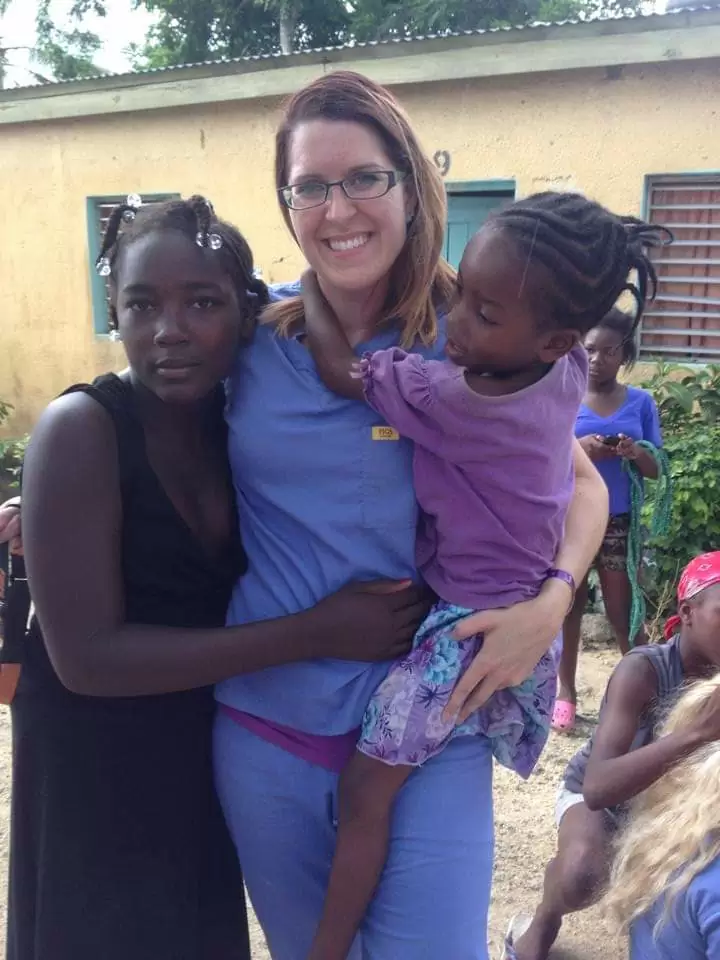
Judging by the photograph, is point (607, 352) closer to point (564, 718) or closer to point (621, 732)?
point (564, 718)

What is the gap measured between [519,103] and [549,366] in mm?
5168

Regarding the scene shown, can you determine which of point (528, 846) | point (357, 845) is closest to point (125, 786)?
point (357, 845)

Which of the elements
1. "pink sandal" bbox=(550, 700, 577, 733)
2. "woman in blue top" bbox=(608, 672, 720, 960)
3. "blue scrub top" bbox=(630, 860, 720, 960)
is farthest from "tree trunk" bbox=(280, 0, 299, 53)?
"blue scrub top" bbox=(630, 860, 720, 960)

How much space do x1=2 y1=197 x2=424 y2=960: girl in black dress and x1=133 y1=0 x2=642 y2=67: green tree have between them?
1465 cm

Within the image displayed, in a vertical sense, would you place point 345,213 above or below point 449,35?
below

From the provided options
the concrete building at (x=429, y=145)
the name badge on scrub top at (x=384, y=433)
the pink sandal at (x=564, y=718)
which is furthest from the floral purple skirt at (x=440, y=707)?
the concrete building at (x=429, y=145)

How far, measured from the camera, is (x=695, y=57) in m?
5.29

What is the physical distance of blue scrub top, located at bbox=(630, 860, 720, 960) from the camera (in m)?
1.75

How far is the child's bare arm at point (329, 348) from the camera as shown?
59.3 inches

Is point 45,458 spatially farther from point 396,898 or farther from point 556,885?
point 556,885

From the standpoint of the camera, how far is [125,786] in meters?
1.57

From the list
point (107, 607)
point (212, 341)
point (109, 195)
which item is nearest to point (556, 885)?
point (107, 607)

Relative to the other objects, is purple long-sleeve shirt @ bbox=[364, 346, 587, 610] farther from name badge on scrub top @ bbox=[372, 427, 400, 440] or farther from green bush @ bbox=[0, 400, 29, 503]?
green bush @ bbox=[0, 400, 29, 503]

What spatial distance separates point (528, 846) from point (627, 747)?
1.13 meters
